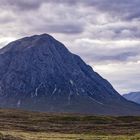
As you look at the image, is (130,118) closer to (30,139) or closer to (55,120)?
(55,120)

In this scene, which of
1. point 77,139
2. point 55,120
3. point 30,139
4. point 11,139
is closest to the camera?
point 11,139

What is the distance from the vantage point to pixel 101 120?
149125 millimetres

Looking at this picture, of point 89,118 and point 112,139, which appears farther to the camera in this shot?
point 89,118

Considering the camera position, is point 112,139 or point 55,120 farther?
point 55,120

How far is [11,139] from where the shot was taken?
64.1m

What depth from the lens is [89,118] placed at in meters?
154

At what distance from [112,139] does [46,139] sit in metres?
12.5

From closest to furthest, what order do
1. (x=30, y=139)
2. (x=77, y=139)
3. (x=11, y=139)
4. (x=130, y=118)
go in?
1. (x=11, y=139)
2. (x=30, y=139)
3. (x=77, y=139)
4. (x=130, y=118)

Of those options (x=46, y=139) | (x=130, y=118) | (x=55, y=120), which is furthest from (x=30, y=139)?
(x=130, y=118)

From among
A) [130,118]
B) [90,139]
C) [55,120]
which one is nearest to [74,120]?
[55,120]

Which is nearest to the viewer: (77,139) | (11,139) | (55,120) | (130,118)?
(11,139)

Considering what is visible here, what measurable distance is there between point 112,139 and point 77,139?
6631 millimetres

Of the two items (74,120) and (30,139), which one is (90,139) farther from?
(74,120)

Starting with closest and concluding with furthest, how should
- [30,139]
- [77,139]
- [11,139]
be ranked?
[11,139] < [30,139] < [77,139]
